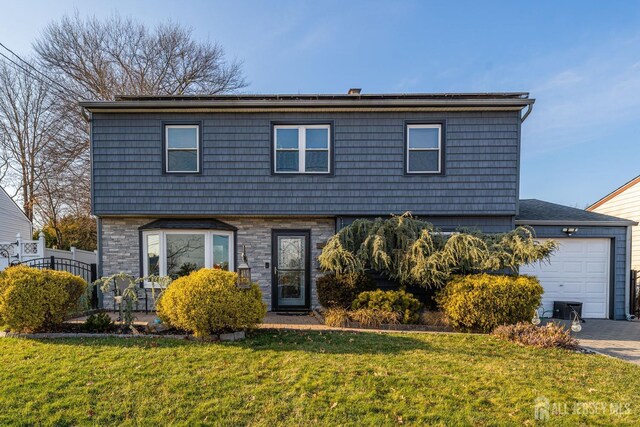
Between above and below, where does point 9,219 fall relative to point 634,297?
above

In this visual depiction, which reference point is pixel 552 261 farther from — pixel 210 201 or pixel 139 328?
pixel 139 328

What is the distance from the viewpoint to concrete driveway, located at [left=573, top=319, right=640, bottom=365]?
553 centimetres

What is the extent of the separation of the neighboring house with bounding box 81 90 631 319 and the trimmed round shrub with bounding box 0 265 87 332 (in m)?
2.36

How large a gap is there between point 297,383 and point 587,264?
839cm

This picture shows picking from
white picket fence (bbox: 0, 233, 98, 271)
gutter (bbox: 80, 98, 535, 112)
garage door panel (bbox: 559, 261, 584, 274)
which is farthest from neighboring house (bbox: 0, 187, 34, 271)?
garage door panel (bbox: 559, 261, 584, 274)

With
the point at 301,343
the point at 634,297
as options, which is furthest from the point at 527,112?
the point at 301,343

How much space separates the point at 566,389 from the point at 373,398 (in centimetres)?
237

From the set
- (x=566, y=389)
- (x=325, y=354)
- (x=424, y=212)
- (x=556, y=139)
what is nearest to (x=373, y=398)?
(x=325, y=354)

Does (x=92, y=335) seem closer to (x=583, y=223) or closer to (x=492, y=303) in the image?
(x=492, y=303)

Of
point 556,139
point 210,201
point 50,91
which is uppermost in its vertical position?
point 50,91

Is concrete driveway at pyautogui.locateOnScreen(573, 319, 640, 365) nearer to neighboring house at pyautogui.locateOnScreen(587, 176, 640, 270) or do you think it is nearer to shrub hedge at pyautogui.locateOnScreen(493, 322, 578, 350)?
shrub hedge at pyautogui.locateOnScreen(493, 322, 578, 350)

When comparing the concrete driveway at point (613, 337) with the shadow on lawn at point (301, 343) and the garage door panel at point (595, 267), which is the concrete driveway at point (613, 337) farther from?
the shadow on lawn at point (301, 343)

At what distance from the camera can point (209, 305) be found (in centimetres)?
A: 530

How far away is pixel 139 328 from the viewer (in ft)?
20.0
